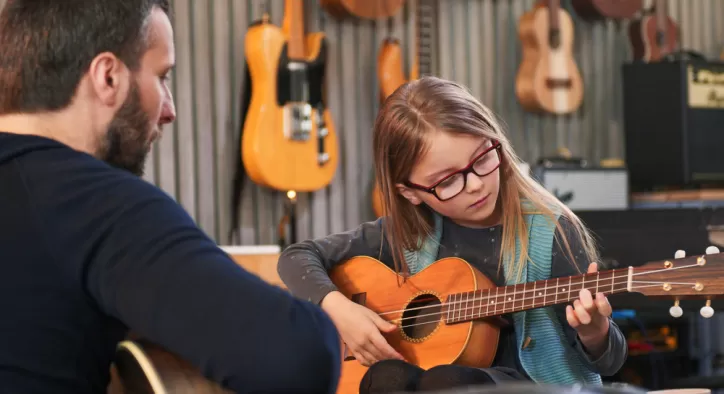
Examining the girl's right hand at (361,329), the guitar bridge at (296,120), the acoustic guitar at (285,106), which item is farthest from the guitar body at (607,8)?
the girl's right hand at (361,329)

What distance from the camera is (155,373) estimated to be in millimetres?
924

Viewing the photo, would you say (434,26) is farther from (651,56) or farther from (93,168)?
(93,168)

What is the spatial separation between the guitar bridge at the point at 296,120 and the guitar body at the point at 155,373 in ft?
9.12

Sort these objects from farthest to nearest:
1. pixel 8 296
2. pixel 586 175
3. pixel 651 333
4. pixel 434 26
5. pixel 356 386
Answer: pixel 434 26
pixel 586 175
pixel 651 333
pixel 356 386
pixel 8 296

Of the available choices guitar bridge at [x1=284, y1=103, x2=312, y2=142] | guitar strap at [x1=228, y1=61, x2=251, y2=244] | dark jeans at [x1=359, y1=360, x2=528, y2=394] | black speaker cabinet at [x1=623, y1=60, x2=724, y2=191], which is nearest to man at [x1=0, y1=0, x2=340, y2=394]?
dark jeans at [x1=359, y1=360, x2=528, y2=394]

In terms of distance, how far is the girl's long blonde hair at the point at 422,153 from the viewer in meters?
1.79

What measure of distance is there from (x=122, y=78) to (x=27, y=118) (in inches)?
4.6

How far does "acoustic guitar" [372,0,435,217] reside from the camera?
4.15 meters

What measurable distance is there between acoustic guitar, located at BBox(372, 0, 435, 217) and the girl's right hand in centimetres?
223

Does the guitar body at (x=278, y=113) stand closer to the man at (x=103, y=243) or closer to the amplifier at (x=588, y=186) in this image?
the amplifier at (x=588, y=186)

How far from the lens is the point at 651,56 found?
189 inches

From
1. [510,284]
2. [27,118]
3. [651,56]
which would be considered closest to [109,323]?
[27,118]

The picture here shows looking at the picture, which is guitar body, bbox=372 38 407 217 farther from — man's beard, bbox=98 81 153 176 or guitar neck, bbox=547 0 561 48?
man's beard, bbox=98 81 153 176

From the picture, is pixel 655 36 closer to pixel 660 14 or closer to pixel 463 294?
pixel 660 14
